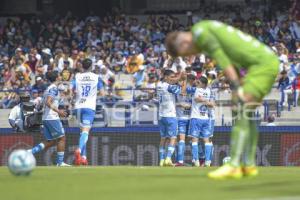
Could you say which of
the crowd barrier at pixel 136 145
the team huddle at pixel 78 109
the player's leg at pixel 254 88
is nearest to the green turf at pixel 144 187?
the player's leg at pixel 254 88

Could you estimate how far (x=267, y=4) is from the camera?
112 ft

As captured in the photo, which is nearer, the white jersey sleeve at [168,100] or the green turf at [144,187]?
the green turf at [144,187]

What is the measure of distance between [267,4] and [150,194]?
2569 centimetres

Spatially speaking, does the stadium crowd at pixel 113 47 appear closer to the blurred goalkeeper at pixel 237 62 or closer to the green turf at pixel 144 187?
the green turf at pixel 144 187

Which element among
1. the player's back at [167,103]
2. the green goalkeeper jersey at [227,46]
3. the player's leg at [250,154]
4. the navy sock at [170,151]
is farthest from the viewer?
the player's back at [167,103]

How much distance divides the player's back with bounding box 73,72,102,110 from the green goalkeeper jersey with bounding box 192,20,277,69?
840 centimetres

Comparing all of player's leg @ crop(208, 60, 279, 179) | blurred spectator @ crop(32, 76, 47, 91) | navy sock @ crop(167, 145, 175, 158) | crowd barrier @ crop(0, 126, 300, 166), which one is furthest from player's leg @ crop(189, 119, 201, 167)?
player's leg @ crop(208, 60, 279, 179)

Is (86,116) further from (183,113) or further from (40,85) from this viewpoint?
(40,85)

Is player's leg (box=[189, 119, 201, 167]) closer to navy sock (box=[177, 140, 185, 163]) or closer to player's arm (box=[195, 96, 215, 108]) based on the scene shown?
navy sock (box=[177, 140, 185, 163])

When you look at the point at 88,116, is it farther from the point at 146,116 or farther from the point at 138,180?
the point at 138,180

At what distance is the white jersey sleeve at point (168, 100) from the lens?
66.1ft

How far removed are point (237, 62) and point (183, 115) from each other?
1031 centimetres

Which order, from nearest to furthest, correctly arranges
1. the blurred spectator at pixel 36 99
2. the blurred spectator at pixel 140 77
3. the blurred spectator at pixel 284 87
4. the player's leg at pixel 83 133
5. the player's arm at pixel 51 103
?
the player's leg at pixel 83 133 → the player's arm at pixel 51 103 → the blurred spectator at pixel 36 99 → the blurred spectator at pixel 284 87 → the blurred spectator at pixel 140 77

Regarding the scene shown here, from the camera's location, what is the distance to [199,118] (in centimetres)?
2072
